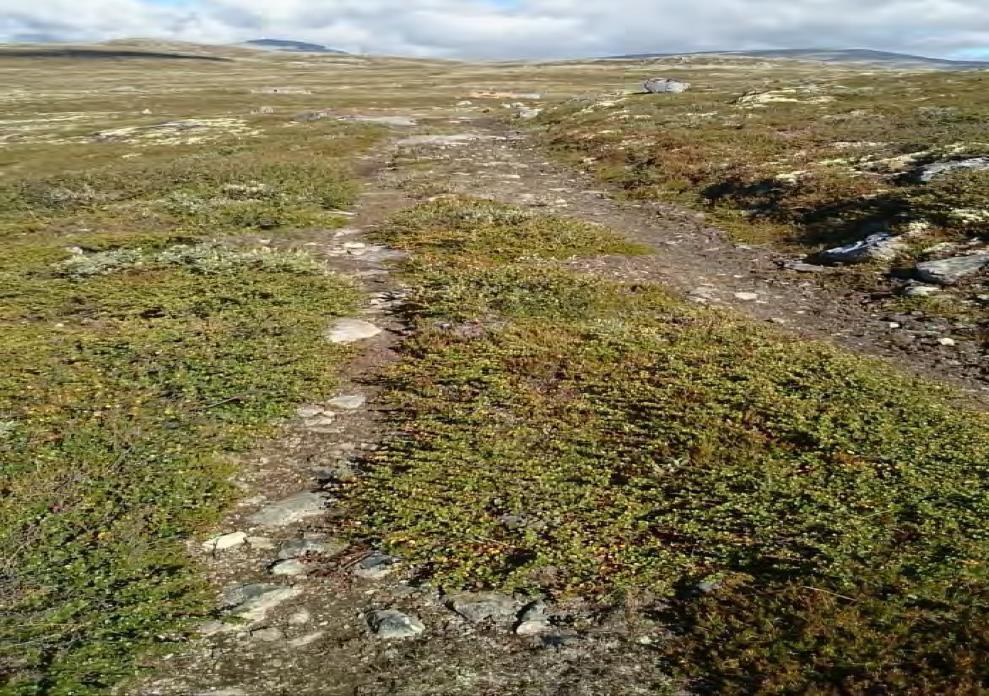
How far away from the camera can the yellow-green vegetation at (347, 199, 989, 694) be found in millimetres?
6668

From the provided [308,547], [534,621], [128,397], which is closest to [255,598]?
[308,547]

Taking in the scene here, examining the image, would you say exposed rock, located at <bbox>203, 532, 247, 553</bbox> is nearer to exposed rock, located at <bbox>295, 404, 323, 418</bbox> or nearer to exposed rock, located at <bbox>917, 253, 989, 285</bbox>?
exposed rock, located at <bbox>295, 404, 323, 418</bbox>

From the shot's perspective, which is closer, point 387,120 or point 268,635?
point 268,635

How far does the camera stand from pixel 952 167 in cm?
2798

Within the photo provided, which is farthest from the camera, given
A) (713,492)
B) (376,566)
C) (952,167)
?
(952,167)

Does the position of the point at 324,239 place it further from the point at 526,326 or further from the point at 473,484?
the point at 473,484

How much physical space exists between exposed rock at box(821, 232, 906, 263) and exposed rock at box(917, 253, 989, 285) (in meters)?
1.42

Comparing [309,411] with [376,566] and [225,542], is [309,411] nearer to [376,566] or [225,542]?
[225,542]

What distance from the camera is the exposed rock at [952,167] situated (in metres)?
27.1

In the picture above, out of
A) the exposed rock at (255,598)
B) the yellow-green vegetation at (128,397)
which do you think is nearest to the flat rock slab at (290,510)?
the yellow-green vegetation at (128,397)

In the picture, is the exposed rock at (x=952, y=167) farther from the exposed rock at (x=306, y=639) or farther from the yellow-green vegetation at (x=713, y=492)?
the exposed rock at (x=306, y=639)

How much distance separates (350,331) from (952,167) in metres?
24.1

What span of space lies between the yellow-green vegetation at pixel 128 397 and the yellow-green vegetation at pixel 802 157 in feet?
48.8

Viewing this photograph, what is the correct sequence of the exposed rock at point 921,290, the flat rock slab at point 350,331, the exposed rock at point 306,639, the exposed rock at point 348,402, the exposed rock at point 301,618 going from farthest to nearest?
the exposed rock at point 921,290 < the flat rock slab at point 350,331 < the exposed rock at point 348,402 < the exposed rock at point 301,618 < the exposed rock at point 306,639
